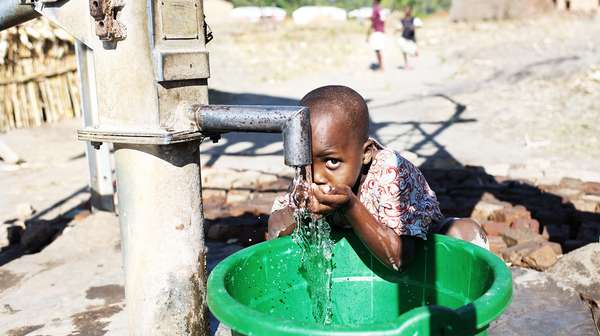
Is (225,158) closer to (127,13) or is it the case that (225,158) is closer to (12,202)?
(12,202)

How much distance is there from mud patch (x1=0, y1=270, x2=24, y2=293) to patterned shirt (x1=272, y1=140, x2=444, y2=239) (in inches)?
75.9

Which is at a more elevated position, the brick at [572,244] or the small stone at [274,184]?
the brick at [572,244]

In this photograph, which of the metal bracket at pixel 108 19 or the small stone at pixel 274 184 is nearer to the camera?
the metal bracket at pixel 108 19

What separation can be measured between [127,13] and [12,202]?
385 cm

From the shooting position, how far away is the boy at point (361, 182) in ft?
5.57

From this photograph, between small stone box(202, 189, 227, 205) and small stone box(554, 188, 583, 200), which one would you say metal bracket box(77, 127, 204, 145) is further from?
small stone box(554, 188, 583, 200)

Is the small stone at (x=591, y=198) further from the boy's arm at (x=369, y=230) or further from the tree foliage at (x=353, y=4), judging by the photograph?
the tree foliage at (x=353, y=4)

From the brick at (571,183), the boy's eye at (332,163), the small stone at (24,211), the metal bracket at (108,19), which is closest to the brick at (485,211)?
the brick at (571,183)

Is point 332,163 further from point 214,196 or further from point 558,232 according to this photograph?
point 214,196

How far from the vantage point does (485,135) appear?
675cm

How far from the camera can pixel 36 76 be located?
8.10 m

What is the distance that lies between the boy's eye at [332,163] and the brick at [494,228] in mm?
1867

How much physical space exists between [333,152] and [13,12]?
3.97ft

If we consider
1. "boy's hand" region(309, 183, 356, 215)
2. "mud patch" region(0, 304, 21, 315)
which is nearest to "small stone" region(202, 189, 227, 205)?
"mud patch" region(0, 304, 21, 315)
